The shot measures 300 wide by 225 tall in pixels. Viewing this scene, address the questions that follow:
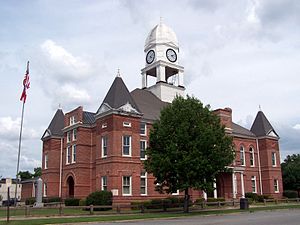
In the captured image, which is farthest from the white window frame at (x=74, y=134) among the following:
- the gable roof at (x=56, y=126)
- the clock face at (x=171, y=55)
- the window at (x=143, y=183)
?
the clock face at (x=171, y=55)

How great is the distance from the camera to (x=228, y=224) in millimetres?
21562

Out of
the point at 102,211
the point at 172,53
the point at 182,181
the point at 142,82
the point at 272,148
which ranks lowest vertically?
the point at 102,211

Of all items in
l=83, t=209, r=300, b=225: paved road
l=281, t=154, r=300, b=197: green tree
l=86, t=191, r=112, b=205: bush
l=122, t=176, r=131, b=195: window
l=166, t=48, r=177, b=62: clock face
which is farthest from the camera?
l=281, t=154, r=300, b=197: green tree

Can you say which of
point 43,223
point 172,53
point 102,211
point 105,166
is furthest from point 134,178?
point 172,53

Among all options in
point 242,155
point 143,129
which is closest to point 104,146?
point 143,129

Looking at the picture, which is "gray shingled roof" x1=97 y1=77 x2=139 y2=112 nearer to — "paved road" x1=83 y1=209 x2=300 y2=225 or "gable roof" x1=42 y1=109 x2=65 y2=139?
"gable roof" x1=42 y1=109 x2=65 y2=139

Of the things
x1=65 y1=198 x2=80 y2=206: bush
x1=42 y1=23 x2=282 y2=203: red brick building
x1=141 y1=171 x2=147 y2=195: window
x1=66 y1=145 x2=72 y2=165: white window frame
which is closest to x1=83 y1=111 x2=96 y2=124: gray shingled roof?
x1=42 y1=23 x2=282 y2=203: red brick building

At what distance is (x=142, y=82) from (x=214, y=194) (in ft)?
66.0

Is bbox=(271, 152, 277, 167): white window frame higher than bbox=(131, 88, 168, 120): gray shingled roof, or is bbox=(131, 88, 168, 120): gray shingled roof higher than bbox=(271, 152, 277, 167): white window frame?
bbox=(131, 88, 168, 120): gray shingled roof

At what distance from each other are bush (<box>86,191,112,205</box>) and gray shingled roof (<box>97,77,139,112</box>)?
9.17 meters

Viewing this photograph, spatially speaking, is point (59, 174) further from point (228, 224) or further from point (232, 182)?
point (228, 224)

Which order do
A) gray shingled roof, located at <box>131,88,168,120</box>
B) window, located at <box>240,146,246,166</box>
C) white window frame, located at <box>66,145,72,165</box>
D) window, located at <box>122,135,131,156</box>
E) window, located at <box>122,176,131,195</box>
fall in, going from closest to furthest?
window, located at <box>122,176,131,195</box> → window, located at <box>122,135,131,156</box> → gray shingled roof, located at <box>131,88,168,120</box> → white window frame, located at <box>66,145,72,165</box> → window, located at <box>240,146,246,166</box>

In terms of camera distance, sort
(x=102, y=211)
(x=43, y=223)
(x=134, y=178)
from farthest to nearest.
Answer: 1. (x=134, y=178)
2. (x=102, y=211)
3. (x=43, y=223)

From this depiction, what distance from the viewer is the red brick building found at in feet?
134
